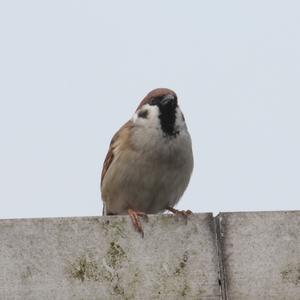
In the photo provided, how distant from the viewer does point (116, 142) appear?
6027mm

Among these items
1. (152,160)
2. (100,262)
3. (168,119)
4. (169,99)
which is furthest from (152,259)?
(169,99)

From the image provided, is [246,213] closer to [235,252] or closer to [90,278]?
[235,252]

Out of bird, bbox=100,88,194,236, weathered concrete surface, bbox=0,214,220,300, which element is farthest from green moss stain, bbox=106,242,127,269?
bird, bbox=100,88,194,236

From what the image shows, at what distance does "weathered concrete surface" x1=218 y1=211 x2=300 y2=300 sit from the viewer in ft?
13.7

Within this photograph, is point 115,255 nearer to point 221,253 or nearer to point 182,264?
point 182,264

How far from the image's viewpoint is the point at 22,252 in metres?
4.14

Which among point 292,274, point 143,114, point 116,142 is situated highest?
point 143,114

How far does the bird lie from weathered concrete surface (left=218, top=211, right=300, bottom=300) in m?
1.39

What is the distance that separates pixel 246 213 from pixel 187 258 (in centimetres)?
41

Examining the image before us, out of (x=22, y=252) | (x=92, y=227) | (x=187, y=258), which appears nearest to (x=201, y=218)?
(x=187, y=258)

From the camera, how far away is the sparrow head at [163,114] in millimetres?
5715

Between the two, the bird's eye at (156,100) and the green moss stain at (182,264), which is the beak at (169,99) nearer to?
the bird's eye at (156,100)

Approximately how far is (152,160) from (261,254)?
1561 mm

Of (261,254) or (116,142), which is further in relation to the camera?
(116,142)
